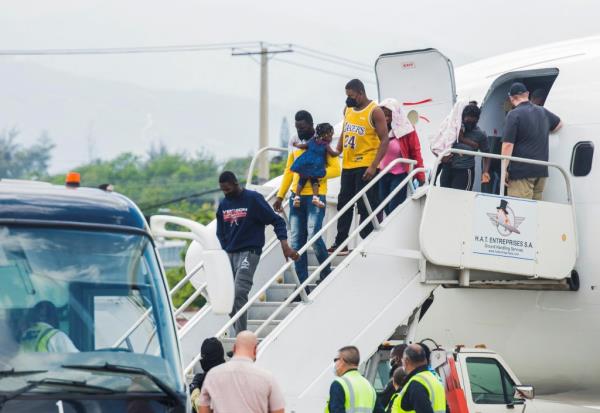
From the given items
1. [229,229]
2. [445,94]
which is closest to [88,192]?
[229,229]

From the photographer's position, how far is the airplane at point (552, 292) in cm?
1512

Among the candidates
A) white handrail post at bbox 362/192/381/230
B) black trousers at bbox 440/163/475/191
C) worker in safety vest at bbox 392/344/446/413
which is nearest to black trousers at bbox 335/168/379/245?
white handrail post at bbox 362/192/381/230

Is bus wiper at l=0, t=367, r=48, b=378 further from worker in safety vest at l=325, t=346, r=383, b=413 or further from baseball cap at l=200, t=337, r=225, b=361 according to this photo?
worker in safety vest at l=325, t=346, r=383, b=413

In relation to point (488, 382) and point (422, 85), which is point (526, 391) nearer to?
point (488, 382)

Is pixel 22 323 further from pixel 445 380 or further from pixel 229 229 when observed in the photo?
pixel 445 380

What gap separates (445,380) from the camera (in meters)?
14.3

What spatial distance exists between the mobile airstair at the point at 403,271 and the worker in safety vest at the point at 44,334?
16.2 feet

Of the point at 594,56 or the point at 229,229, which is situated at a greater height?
the point at 594,56

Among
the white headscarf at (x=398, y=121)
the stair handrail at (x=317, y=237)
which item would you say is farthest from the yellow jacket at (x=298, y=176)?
the white headscarf at (x=398, y=121)

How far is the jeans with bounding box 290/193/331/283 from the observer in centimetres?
1480

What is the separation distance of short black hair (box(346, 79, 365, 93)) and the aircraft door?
1.75 m

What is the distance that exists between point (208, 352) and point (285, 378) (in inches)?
96.0

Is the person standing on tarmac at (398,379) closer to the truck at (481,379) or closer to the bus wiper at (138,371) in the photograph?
the truck at (481,379)

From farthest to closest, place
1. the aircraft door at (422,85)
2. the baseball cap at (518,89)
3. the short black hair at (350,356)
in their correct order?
1. the aircraft door at (422,85)
2. the baseball cap at (518,89)
3. the short black hair at (350,356)
